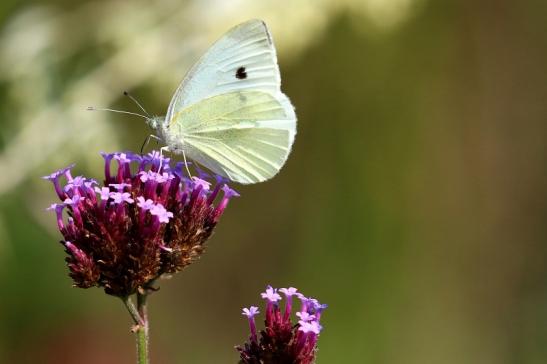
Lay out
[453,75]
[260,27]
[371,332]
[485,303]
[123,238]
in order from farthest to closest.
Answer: [453,75]
[485,303]
[371,332]
[260,27]
[123,238]

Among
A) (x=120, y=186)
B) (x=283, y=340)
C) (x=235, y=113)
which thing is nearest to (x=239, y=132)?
(x=235, y=113)

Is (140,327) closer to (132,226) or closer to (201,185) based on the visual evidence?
(132,226)

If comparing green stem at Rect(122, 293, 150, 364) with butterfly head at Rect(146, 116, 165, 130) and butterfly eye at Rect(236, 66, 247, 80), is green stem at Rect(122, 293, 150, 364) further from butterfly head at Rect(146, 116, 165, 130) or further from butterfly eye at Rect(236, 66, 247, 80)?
butterfly eye at Rect(236, 66, 247, 80)

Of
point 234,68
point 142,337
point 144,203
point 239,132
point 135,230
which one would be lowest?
point 142,337

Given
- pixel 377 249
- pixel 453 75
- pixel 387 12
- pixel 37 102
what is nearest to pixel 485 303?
pixel 377 249

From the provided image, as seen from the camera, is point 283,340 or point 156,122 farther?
point 156,122

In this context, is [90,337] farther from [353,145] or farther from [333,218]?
[353,145]

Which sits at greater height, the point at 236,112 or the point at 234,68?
the point at 234,68
